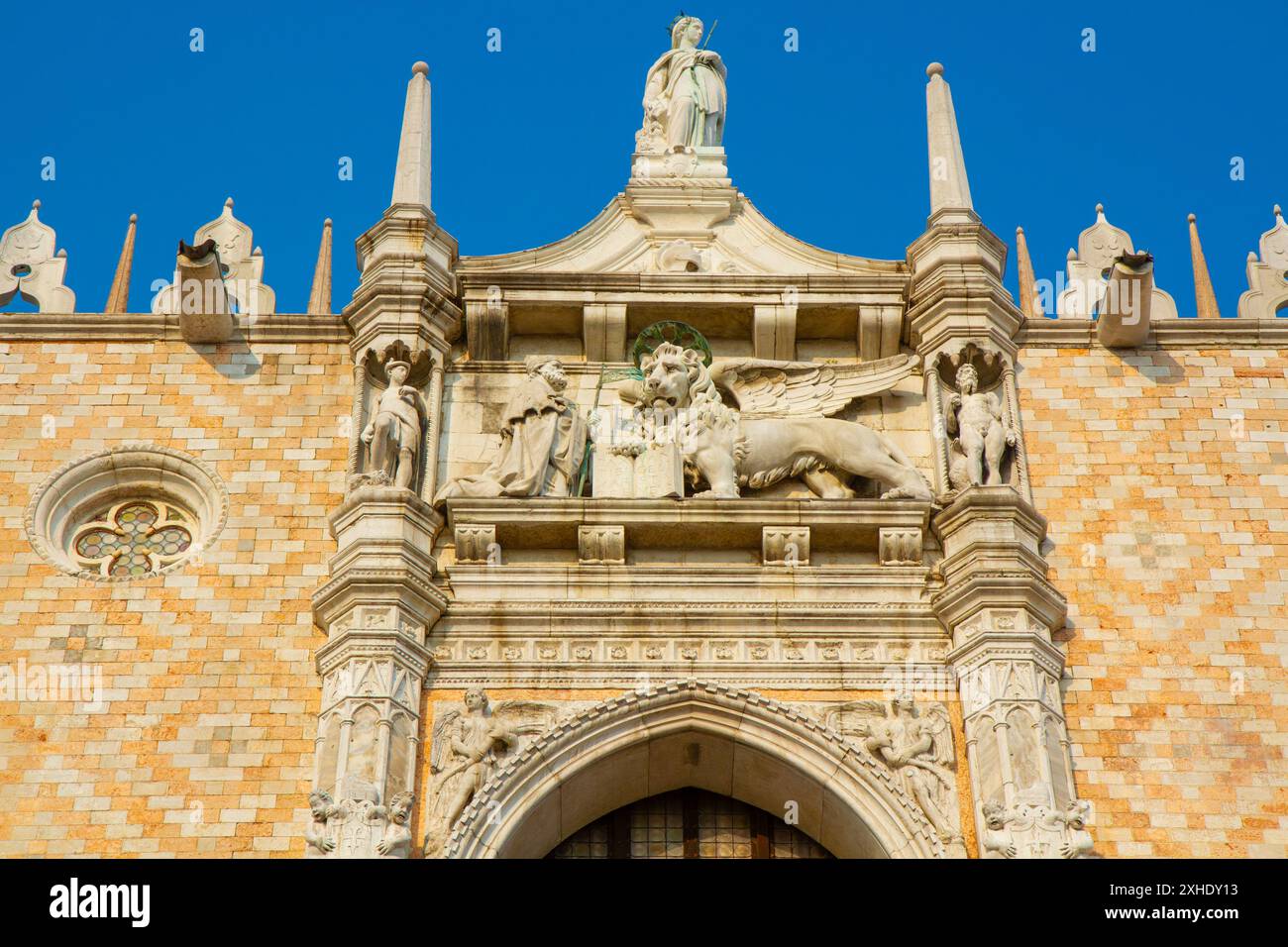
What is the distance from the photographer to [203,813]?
17.5 meters

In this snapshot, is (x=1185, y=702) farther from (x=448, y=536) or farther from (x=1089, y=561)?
(x=448, y=536)

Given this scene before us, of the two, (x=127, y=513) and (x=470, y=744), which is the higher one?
(x=127, y=513)

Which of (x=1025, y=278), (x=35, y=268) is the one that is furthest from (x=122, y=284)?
(x=1025, y=278)

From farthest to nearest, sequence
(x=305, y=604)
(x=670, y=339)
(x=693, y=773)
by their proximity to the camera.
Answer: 1. (x=670, y=339)
2. (x=305, y=604)
3. (x=693, y=773)

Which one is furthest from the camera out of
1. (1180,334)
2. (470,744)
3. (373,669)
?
(1180,334)

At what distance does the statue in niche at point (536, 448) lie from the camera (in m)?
19.2

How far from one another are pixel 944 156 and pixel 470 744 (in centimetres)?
731

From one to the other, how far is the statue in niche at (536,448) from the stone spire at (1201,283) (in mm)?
5776

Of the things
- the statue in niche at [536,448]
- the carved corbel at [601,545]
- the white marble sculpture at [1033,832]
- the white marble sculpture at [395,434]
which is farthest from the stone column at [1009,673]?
the white marble sculpture at [395,434]

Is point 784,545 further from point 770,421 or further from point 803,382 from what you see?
point 803,382

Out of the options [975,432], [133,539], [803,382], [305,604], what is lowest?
[305,604]

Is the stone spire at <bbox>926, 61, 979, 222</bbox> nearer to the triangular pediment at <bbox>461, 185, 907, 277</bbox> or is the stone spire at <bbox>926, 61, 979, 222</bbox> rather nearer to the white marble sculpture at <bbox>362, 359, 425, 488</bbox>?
the triangular pediment at <bbox>461, 185, 907, 277</bbox>

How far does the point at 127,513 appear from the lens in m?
19.7

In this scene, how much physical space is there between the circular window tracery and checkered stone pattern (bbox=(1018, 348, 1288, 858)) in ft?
22.4
